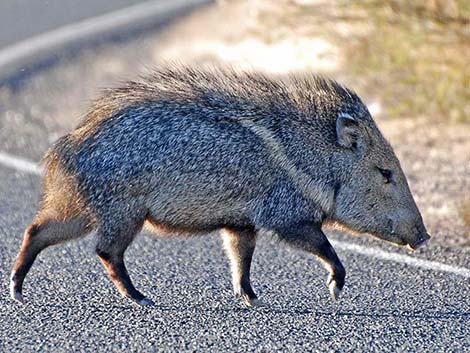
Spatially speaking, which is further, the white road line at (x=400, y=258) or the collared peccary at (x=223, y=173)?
the white road line at (x=400, y=258)

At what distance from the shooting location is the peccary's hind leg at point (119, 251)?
5.74 metres

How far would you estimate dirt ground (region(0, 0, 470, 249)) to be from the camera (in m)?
8.20

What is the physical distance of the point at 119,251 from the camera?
19.0ft

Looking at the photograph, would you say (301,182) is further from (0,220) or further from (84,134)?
(0,220)

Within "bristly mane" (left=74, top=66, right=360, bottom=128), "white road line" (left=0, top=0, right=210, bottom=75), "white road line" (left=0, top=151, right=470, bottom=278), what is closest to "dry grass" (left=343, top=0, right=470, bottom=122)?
"white road line" (left=0, top=151, right=470, bottom=278)

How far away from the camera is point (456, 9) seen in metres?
9.23

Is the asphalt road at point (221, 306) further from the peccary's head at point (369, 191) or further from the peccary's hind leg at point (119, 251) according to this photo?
the peccary's head at point (369, 191)

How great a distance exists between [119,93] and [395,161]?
1443 millimetres

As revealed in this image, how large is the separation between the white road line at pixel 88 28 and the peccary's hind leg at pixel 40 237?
6.96m

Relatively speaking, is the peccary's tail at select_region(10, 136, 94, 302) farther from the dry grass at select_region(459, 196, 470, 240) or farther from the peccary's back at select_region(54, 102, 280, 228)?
the dry grass at select_region(459, 196, 470, 240)

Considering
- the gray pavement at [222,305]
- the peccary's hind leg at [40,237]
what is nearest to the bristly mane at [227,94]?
the peccary's hind leg at [40,237]

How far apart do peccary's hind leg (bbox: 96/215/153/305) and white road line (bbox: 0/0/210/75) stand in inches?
279

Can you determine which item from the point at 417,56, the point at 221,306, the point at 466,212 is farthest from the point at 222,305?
the point at 417,56

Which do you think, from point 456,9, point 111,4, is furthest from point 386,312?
point 111,4
